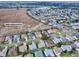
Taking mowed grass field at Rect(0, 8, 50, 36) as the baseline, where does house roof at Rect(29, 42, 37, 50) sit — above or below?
below

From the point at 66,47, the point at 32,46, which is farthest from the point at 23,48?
the point at 66,47

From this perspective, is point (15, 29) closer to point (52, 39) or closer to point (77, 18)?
point (52, 39)

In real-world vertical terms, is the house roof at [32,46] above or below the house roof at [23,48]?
above

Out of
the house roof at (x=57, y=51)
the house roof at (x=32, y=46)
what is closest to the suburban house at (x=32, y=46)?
the house roof at (x=32, y=46)

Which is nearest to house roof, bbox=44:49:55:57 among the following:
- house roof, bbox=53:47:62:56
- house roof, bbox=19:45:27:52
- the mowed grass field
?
house roof, bbox=53:47:62:56

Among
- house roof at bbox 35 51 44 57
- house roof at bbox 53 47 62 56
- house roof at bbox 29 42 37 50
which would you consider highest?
house roof at bbox 29 42 37 50

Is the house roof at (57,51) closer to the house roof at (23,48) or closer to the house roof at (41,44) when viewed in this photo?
the house roof at (41,44)

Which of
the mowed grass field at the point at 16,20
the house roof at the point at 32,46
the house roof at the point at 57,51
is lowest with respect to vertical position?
the house roof at the point at 57,51

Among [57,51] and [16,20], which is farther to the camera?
[16,20]

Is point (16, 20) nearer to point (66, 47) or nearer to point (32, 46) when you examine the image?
point (32, 46)

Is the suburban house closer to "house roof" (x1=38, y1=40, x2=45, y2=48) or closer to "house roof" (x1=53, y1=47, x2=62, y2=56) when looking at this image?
"house roof" (x1=38, y1=40, x2=45, y2=48)

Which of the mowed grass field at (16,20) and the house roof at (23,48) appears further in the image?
the mowed grass field at (16,20)

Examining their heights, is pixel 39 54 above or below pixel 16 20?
below

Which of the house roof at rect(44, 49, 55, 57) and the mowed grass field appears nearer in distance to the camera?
the house roof at rect(44, 49, 55, 57)
